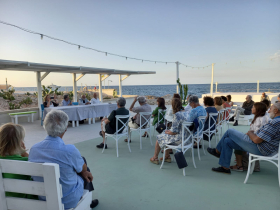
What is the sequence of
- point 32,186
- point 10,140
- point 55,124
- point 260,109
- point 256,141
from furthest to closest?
point 260,109 < point 256,141 < point 55,124 < point 10,140 < point 32,186

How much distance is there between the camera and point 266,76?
2891cm

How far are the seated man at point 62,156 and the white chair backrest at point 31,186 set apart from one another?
13 centimetres

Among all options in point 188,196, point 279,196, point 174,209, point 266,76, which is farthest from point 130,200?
point 266,76

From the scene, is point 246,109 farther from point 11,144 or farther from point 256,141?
point 11,144

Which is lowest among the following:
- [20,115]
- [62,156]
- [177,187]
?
[177,187]

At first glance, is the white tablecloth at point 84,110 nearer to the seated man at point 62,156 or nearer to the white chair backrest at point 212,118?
the white chair backrest at point 212,118

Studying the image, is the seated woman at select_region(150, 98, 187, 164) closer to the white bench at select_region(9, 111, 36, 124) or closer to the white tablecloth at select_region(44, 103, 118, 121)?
the white tablecloth at select_region(44, 103, 118, 121)

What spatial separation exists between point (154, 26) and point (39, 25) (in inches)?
299

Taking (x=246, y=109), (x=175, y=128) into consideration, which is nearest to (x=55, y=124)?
(x=175, y=128)

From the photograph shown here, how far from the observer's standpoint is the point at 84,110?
716 cm

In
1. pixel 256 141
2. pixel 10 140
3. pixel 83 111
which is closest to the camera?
pixel 10 140

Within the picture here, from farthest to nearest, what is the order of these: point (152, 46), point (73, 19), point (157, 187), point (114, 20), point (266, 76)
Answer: point (266, 76) → point (152, 46) → point (114, 20) → point (73, 19) → point (157, 187)

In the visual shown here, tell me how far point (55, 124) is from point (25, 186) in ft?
1.54

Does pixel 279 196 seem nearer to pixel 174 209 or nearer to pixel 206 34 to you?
pixel 174 209
